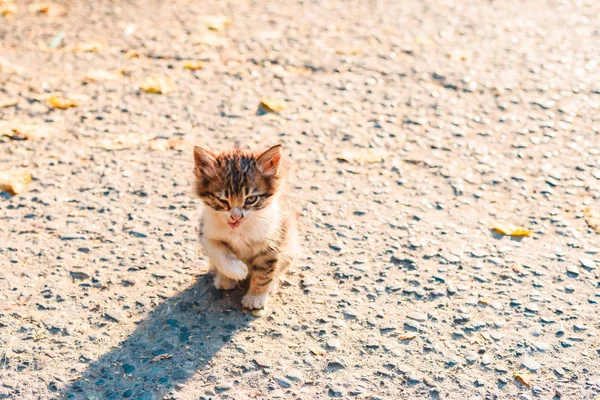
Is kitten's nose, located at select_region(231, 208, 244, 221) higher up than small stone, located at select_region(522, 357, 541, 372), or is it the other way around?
kitten's nose, located at select_region(231, 208, 244, 221)

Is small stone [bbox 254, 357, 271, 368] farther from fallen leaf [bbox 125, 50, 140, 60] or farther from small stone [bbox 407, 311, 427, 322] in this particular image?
fallen leaf [bbox 125, 50, 140, 60]

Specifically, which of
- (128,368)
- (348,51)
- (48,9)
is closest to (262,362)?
(128,368)

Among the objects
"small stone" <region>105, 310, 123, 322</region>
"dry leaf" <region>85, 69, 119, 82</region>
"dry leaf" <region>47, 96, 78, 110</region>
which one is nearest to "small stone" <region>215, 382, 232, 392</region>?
"small stone" <region>105, 310, 123, 322</region>

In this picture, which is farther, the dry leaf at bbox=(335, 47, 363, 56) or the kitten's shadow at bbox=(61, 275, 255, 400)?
the dry leaf at bbox=(335, 47, 363, 56)

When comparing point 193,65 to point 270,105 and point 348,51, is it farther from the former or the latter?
point 348,51

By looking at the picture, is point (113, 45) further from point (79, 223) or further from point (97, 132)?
point (79, 223)

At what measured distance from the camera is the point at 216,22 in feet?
29.1

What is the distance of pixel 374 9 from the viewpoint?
9648 millimetres

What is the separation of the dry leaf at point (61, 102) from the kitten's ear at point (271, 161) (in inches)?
123

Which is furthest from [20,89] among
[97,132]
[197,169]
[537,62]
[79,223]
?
[537,62]

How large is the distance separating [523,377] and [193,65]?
16.3 ft

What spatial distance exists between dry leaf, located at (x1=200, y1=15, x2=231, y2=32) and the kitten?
15.3 feet

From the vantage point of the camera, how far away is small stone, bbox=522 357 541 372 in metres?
4.02

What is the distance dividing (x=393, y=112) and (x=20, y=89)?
11.6 feet
